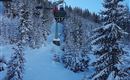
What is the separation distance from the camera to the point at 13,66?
197 feet

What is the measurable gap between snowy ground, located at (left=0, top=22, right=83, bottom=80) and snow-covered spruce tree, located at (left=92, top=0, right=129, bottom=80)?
169 ft

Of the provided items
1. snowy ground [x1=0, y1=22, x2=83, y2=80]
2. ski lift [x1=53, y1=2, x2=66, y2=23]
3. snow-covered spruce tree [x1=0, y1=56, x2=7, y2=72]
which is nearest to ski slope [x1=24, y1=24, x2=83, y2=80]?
snowy ground [x1=0, y1=22, x2=83, y2=80]

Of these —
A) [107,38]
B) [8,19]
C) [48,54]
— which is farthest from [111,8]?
[8,19]

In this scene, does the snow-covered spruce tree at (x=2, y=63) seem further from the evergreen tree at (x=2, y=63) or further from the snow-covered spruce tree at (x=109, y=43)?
the snow-covered spruce tree at (x=109, y=43)

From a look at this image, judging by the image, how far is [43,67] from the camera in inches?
3524

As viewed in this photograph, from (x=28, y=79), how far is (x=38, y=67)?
11973mm

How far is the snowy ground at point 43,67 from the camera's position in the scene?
81500mm

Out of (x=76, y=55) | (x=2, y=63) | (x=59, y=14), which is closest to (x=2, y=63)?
(x=2, y=63)

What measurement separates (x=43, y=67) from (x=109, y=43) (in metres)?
65.6

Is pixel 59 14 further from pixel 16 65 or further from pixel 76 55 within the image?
pixel 76 55

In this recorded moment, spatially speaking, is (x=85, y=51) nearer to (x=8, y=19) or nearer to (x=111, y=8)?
(x=8, y=19)

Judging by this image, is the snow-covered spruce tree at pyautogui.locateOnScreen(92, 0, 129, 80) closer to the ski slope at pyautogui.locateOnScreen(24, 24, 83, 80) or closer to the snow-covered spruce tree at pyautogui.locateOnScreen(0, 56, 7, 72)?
the ski slope at pyautogui.locateOnScreen(24, 24, 83, 80)

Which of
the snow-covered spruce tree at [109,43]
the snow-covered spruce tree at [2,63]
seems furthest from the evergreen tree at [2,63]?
the snow-covered spruce tree at [109,43]

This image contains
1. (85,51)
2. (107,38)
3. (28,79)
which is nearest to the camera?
(107,38)
